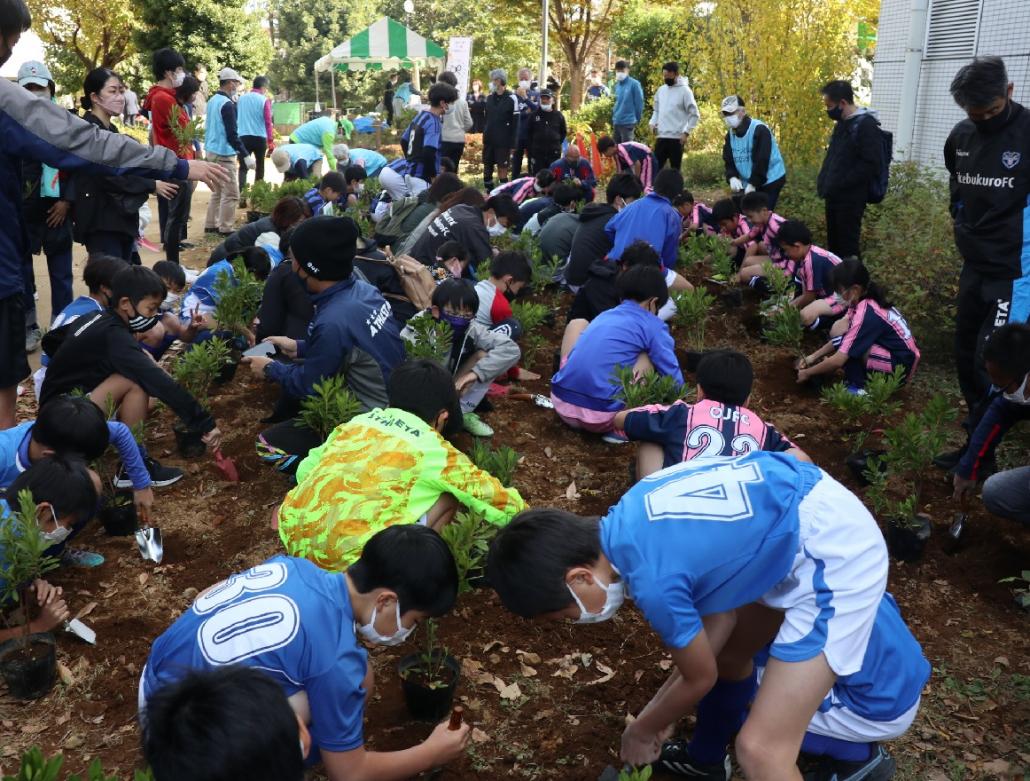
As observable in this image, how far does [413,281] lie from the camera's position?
626cm

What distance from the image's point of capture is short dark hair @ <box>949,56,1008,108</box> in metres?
4.68

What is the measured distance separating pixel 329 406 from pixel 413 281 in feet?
6.61

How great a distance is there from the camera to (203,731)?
1.73 m

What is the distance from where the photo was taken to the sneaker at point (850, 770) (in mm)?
2812

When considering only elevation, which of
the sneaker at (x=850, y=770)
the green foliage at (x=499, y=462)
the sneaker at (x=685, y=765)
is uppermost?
the green foliage at (x=499, y=462)

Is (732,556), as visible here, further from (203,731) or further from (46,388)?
(46,388)

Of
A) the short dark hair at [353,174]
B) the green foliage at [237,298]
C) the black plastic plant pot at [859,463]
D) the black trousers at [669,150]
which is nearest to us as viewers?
the black plastic plant pot at [859,463]

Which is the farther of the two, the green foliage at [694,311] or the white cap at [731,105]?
the white cap at [731,105]

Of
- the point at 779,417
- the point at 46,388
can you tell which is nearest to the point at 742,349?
the point at 779,417

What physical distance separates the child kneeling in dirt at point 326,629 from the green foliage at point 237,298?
3.87m

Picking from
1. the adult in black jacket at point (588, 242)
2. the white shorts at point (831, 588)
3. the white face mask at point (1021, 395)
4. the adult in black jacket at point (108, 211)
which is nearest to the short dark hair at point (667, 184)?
the adult in black jacket at point (588, 242)

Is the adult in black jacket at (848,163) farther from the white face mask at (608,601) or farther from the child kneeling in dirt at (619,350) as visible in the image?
the white face mask at (608,601)

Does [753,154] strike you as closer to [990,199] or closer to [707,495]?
[990,199]

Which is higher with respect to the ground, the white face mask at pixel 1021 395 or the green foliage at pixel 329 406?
the white face mask at pixel 1021 395
